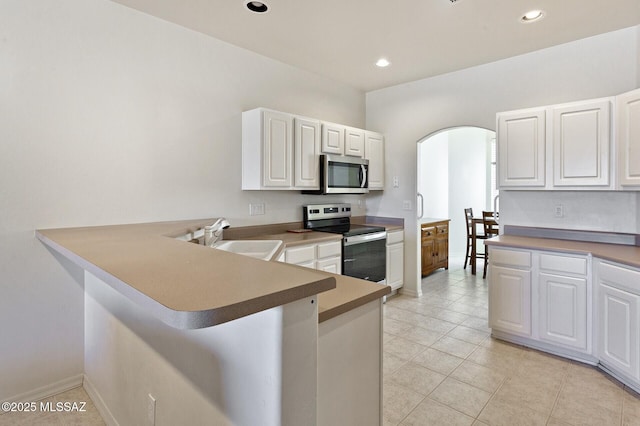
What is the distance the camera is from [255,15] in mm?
2752

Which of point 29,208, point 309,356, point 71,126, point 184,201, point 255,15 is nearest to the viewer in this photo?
point 309,356

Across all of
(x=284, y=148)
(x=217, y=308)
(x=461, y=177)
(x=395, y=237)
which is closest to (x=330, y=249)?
(x=284, y=148)

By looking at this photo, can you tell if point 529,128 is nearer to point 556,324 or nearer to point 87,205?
point 556,324

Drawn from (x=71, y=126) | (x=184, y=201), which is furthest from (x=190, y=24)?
(x=184, y=201)

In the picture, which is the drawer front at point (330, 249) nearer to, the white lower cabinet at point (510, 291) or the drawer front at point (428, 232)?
the white lower cabinet at point (510, 291)

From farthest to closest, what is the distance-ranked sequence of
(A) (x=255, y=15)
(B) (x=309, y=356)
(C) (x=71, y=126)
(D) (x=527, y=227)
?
(D) (x=527, y=227)
(A) (x=255, y=15)
(C) (x=71, y=126)
(B) (x=309, y=356)

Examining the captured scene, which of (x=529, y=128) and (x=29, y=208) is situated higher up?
(x=529, y=128)

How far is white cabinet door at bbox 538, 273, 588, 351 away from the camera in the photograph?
2.72 metres

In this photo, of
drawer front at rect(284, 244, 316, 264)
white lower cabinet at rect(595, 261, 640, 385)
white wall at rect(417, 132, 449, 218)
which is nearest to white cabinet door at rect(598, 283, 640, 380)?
white lower cabinet at rect(595, 261, 640, 385)

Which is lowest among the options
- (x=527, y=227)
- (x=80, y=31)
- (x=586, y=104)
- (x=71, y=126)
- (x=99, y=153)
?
(x=527, y=227)

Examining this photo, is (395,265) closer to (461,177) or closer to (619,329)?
(619,329)

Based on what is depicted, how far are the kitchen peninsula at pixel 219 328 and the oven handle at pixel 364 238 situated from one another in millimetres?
2252

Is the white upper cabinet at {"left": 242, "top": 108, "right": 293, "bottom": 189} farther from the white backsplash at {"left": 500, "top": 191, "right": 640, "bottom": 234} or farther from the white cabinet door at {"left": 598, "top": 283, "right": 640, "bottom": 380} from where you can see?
the white cabinet door at {"left": 598, "top": 283, "right": 640, "bottom": 380}

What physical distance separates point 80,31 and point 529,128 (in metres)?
3.66
